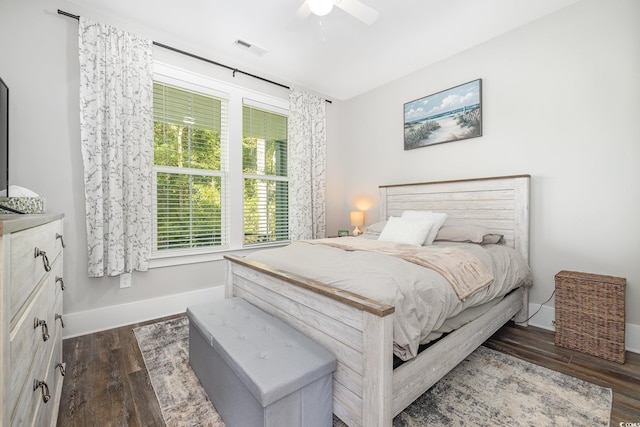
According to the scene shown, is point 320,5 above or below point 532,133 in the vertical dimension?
above

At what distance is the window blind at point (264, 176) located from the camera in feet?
11.9

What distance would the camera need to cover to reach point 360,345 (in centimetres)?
128

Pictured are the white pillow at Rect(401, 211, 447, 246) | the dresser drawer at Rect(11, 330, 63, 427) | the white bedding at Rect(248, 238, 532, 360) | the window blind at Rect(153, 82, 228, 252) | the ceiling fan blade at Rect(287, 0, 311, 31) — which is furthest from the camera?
the window blind at Rect(153, 82, 228, 252)

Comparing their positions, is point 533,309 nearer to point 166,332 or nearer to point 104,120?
point 166,332

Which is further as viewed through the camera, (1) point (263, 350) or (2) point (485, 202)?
(2) point (485, 202)

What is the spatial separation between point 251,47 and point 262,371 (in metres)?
3.17

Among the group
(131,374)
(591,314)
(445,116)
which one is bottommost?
(131,374)

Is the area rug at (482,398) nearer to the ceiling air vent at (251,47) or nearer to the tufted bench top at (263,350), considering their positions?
the tufted bench top at (263,350)

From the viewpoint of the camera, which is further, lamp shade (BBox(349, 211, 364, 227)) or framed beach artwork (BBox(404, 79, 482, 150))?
lamp shade (BBox(349, 211, 364, 227))

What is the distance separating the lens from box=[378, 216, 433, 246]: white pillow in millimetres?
2617

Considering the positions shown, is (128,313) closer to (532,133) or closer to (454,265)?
(454,265)

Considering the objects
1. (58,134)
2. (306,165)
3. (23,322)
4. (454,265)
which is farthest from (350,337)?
(306,165)

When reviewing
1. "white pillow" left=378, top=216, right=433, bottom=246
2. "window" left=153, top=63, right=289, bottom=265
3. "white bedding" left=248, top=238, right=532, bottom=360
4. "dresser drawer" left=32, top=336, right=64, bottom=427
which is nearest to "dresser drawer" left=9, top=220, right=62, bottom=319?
"dresser drawer" left=32, top=336, right=64, bottom=427

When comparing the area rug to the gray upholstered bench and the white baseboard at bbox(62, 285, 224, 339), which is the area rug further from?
the white baseboard at bbox(62, 285, 224, 339)
